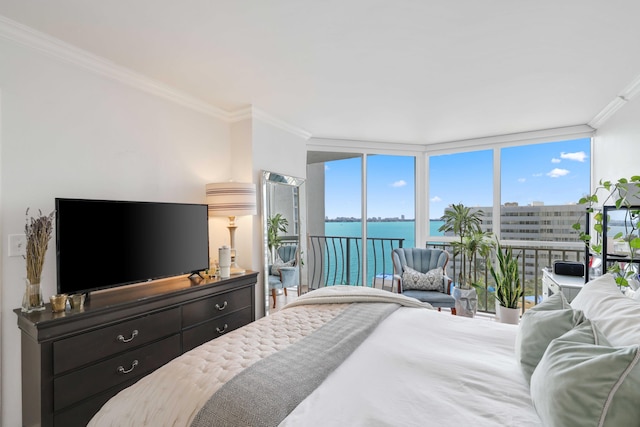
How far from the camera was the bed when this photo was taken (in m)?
A: 0.93

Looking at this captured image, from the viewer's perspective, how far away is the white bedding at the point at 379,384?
0.98 metres

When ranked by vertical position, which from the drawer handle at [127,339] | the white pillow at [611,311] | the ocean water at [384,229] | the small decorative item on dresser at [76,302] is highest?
the ocean water at [384,229]

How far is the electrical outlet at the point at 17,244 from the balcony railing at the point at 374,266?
9.44 ft

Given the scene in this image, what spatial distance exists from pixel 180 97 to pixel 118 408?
2539 millimetres

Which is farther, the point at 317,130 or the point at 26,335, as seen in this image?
the point at 317,130

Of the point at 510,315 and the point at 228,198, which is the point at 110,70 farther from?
the point at 510,315

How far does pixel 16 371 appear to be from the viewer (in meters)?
1.83

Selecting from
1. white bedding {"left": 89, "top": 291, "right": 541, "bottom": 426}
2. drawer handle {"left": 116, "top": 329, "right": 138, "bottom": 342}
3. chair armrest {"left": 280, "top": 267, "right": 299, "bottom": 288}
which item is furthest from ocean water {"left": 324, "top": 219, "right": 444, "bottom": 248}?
white bedding {"left": 89, "top": 291, "right": 541, "bottom": 426}

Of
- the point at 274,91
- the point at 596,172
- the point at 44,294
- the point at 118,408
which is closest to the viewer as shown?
the point at 118,408

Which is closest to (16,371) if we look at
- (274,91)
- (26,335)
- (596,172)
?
(26,335)

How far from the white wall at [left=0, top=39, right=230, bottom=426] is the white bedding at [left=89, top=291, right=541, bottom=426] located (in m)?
1.27

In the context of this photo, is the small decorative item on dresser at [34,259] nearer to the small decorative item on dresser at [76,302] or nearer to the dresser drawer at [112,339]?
the small decorative item on dresser at [76,302]

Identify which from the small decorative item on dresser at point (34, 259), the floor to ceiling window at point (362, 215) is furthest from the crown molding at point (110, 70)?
the floor to ceiling window at point (362, 215)

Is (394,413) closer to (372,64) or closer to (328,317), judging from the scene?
(328,317)
